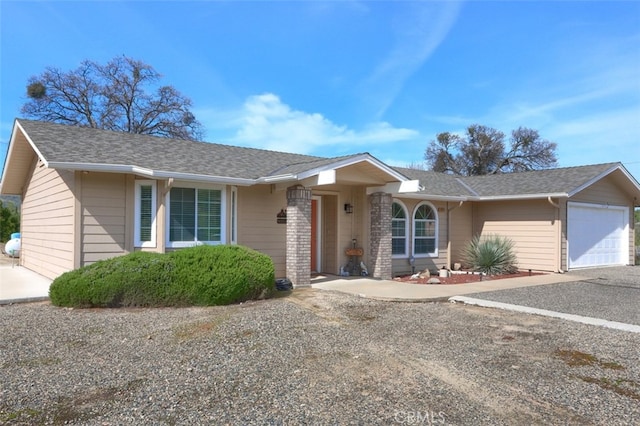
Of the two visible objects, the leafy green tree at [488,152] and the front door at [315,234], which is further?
the leafy green tree at [488,152]

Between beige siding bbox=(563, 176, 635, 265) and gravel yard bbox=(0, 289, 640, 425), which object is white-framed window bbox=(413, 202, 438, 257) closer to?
beige siding bbox=(563, 176, 635, 265)

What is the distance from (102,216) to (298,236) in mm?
4222

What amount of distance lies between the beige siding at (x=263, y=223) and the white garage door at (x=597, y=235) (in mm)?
9624

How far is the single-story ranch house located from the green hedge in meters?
1.49

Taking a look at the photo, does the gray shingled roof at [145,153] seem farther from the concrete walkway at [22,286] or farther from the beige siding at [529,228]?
the beige siding at [529,228]

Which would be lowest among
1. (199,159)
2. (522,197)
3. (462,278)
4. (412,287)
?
(462,278)

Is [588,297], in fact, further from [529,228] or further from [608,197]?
[608,197]

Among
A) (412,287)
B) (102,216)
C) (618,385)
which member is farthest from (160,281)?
(618,385)

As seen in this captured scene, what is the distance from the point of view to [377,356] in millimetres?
5062

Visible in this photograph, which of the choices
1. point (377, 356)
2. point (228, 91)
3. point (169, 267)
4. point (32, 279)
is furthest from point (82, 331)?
point (228, 91)

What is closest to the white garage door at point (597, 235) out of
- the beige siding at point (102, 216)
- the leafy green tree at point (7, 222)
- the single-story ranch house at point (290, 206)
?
the single-story ranch house at point (290, 206)

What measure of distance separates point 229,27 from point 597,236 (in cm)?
1435

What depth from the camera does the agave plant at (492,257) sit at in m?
13.8

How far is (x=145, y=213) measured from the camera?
380 inches
